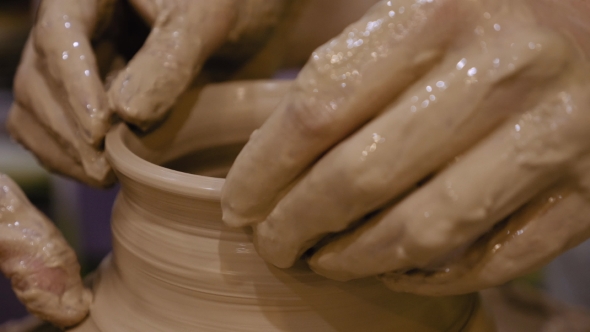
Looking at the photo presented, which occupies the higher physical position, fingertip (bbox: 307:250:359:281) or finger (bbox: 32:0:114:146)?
fingertip (bbox: 307:250:359:281)

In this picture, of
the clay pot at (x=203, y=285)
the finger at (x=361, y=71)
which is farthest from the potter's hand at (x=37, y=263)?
the finger at (x=361, y=71)

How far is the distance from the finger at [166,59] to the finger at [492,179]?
0.53m

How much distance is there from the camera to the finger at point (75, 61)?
2.84 feet

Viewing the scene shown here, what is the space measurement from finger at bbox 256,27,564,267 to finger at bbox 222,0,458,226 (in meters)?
0.02

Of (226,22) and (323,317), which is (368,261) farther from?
(226,22)

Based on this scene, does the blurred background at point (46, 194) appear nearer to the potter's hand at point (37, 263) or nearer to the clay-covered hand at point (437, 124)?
the potter's hand at point (37, 263)

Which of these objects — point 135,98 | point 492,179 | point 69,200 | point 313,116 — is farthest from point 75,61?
point 69,200

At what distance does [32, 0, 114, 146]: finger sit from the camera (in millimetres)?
865

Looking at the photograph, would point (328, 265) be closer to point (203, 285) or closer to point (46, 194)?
point (203, 285)

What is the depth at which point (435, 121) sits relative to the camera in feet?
1.55

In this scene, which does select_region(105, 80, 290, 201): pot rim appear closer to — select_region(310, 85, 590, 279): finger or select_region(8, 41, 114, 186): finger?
select_region(8, 41, 114, 186): finger

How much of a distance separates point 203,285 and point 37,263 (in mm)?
265

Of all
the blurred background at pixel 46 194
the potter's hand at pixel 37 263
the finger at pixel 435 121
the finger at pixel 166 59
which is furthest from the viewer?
the blurred background at pixel 46 194

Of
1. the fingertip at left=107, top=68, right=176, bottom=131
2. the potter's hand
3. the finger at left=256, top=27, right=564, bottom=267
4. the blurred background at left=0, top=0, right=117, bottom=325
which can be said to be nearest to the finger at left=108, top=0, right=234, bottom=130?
the fingertip at left=107, top=68, right=176, bottom=131
